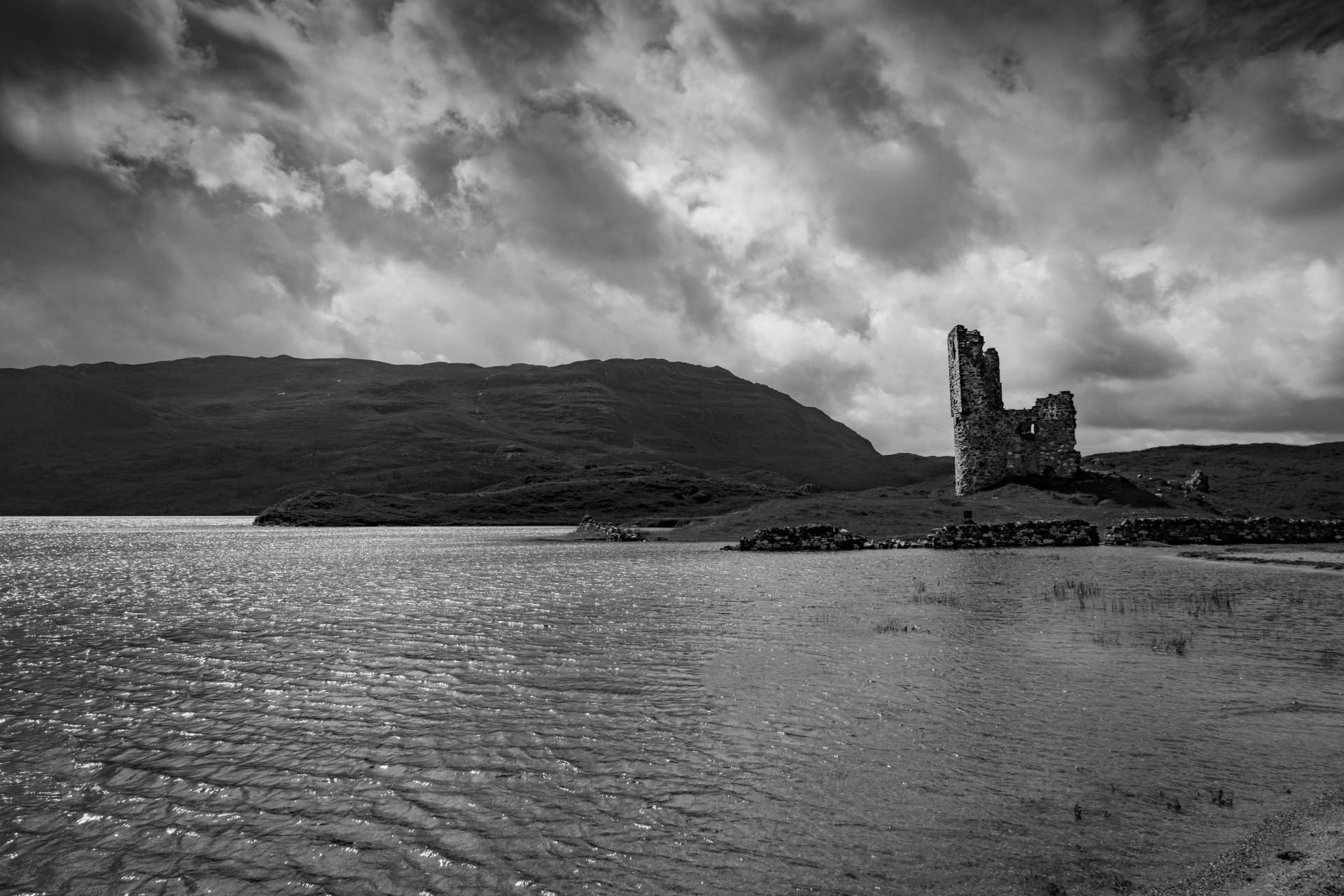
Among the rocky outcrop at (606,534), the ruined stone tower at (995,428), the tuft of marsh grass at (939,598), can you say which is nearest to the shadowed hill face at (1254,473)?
the ruined stone tower at (995,428)

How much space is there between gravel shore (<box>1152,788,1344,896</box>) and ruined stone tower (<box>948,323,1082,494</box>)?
7009 centimetres

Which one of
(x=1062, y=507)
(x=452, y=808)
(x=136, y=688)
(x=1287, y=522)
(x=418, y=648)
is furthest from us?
(x=1062, y=507)

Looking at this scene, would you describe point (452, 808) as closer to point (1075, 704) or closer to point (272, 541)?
point (1075, 704)

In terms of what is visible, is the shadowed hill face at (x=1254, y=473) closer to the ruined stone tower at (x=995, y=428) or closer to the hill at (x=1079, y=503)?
the hill at (x=1079, y=503)

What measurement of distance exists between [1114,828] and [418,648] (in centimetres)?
1322

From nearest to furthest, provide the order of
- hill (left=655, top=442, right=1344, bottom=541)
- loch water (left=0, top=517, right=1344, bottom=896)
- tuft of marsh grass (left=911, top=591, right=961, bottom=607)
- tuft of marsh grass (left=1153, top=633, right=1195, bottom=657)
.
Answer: loch water (left=0, top=517, right=1344, bottom=896), tuft of marsh grass (left=1153, top=633, right=1195, bottom=657), tuft of marsh grass (left=911, top=591, right=961, bottom=607), hill (left=655, top=442, right=1344, bottom=541)

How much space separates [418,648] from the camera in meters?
15.8

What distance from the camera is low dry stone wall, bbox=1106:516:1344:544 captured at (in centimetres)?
5047

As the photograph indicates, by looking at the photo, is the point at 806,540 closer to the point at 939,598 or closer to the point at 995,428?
the point at 939,598

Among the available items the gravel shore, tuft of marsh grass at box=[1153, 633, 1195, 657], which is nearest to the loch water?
tuft of marsh grass at box=[1153, 633, 1195, 657]

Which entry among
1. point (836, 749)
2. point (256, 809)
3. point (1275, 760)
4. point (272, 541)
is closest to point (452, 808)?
point (256, 809)

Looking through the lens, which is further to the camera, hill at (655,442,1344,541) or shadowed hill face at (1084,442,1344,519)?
shadowed hill face at (1084,442,1344,519)

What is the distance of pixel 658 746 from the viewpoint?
934cm

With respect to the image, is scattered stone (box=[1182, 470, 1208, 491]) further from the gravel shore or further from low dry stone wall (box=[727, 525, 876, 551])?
the gravel shore
